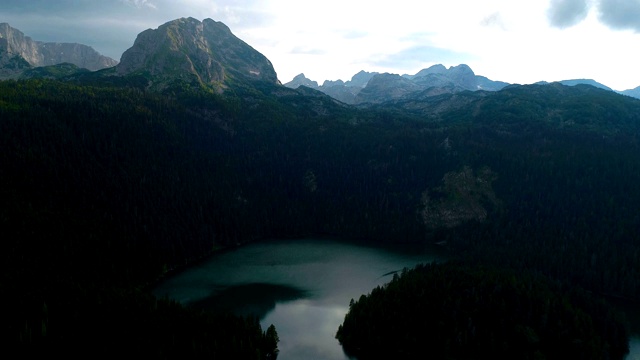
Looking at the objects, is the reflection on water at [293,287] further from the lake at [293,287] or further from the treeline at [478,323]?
the treeline at [478,323]

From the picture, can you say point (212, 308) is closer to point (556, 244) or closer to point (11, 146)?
point (11, 146)

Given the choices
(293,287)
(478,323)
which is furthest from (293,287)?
(478,323)

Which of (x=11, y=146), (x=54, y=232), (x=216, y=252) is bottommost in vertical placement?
(x=216, y=252)

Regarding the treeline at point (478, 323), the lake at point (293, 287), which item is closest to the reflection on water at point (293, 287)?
the lake at point (293, 287)

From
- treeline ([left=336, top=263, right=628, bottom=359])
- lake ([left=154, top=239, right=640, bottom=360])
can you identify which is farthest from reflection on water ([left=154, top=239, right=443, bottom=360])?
treeline ([left=336, top=263, right=628, bottom=359])

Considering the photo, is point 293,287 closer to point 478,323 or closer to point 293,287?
point 293,287

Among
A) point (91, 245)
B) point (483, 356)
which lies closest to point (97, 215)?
point (91, 245)
